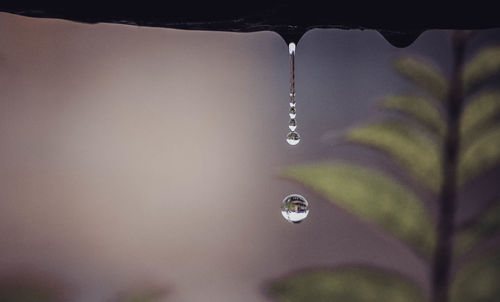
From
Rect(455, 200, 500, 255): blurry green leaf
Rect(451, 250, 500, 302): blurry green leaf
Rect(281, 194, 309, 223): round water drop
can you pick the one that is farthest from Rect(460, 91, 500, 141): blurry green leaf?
Rect(281, 194, 309, 223): round water drop

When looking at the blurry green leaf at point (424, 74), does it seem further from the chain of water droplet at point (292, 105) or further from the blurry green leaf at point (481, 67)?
the chain of water droplet at point (292, 105)

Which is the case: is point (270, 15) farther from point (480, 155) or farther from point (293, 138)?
point (480, 155)

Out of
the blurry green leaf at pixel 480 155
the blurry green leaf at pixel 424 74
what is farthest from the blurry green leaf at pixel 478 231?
the blurry green leaf at pixel 424 74

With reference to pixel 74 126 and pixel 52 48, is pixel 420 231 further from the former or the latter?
pixel 52 48

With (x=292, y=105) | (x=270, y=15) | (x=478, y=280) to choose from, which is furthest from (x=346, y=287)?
(x=270, y=15)

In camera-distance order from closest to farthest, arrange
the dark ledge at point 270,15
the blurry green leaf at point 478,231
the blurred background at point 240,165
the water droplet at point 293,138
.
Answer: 1. the dark ledge at point 270,15
2. the water droplet at point 293,138
3. the blurred background at point 240,165
4. the blurry green leaf at point 478,231

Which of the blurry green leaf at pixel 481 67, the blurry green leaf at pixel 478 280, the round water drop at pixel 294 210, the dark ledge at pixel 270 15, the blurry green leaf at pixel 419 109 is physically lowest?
the dark ledge at pixel 270 15
